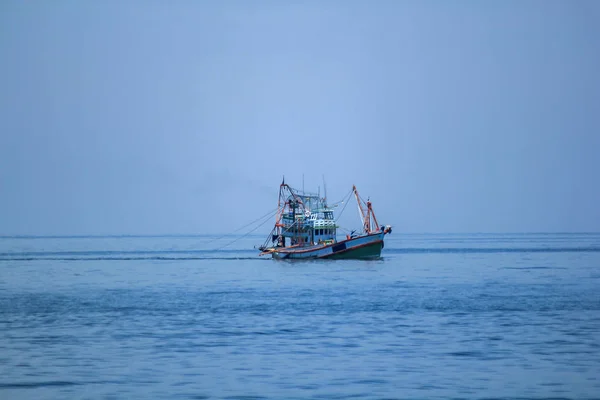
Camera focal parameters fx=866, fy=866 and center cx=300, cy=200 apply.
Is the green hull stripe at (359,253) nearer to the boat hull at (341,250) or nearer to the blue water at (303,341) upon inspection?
the boat hull at (341,250)

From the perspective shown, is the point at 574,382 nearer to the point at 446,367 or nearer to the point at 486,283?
the point at 446,367

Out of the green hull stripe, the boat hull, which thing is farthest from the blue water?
the green hull stripe

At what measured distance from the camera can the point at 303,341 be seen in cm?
4703

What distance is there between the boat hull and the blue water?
41.8 m

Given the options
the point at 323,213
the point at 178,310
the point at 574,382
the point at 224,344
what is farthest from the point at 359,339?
the point at 323,213

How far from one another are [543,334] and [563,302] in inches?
799

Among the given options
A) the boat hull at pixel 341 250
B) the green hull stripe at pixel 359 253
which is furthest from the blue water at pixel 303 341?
the green hull stripe at pixel 359 253

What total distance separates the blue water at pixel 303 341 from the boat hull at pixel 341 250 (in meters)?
41.8

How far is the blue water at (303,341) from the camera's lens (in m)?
35.2

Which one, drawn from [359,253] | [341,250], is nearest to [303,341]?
[341,250]

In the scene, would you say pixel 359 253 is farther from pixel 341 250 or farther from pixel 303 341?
pixel 303 341

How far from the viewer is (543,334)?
4894 centimetres

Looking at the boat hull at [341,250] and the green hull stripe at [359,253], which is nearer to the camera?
the boat hull at [341,250]

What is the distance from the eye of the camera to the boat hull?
435 feet
